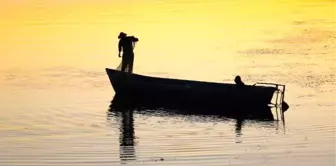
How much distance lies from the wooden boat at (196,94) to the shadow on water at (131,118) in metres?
0.38

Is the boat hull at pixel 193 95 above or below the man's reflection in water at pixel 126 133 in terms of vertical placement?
above

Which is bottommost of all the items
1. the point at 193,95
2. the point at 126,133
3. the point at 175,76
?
the point at 126,133

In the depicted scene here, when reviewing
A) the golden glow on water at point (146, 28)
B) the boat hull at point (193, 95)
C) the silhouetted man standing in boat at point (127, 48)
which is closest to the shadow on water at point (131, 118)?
the boat hull at point (193, 95)

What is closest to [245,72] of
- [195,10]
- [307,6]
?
[195,10]

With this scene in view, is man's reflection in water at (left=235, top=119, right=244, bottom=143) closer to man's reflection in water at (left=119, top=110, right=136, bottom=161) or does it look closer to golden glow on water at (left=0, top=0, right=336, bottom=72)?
man's reflection in water at (left=119, top=110, right=136, bottom=161)

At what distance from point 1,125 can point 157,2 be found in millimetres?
39941

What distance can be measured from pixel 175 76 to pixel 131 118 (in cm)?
637

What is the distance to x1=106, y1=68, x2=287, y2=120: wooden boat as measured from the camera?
19.2m

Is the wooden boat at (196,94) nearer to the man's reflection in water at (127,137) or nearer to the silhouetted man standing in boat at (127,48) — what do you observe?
the silhouetted man standing in boat at (127,48)

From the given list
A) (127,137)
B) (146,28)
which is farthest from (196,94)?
(146,28)

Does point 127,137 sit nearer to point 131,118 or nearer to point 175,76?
point 131,118

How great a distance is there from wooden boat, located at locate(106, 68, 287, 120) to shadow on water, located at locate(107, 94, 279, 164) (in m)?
0.38

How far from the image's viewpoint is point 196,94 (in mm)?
19938

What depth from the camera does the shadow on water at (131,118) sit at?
50.4 feet
